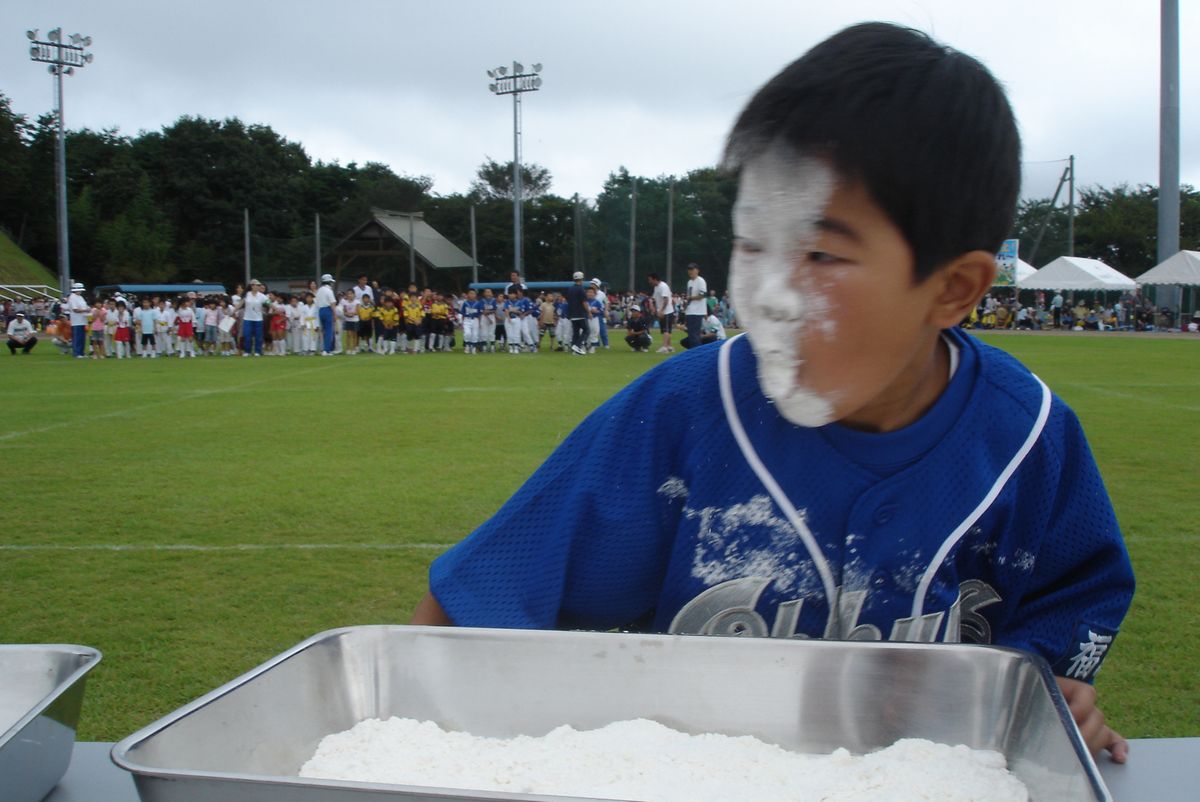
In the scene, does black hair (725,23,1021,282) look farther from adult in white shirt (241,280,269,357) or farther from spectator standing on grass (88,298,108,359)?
spectator standing on grass (88,298,108,359)

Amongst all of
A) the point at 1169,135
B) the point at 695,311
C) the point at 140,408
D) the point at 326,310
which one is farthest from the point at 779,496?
the point at 1169,135

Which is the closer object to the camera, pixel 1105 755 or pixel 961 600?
pixel 1105 755

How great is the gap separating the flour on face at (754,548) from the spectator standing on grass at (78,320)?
66.6 feet

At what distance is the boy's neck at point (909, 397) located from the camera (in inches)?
47.3

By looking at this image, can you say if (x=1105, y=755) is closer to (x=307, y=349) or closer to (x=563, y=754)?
(x=563, y=754)

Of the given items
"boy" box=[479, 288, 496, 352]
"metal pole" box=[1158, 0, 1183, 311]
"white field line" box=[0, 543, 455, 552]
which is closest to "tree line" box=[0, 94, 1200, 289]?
"metal pole" box=[1158, 0, 1183, 311]

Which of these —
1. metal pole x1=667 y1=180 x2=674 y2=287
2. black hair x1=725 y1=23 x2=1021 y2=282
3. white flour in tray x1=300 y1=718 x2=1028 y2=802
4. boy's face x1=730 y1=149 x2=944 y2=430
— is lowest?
white flour in tray x1=300 y1=718 x2=1028 y2=802

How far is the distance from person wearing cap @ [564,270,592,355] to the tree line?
11.7 m


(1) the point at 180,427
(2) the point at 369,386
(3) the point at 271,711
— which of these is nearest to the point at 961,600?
(3) the point at 271,711

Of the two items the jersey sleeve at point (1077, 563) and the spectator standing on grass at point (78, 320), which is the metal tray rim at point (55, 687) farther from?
the spectator standing on grass at point (78, 320)

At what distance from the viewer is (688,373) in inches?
49.5

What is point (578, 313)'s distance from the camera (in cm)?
1873

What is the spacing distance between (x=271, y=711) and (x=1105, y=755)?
82cm

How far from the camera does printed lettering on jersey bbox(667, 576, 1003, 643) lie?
3.96ft
